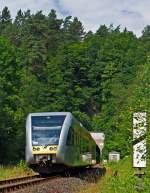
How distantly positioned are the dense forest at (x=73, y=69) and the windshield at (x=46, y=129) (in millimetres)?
43009

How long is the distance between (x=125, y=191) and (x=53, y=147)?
1499 centimetres

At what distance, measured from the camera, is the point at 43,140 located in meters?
26.7

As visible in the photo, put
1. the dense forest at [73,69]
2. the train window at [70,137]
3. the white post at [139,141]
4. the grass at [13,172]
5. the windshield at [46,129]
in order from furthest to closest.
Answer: the dense forest at [73,69] → the grass at [13,172] → the train window at [70,137] → the windshield at [46,129] → the white post at [139,141]

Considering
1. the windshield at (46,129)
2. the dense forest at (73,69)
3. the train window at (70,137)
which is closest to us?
the windshield at (46,129)

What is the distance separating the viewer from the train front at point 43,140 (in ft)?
86.8

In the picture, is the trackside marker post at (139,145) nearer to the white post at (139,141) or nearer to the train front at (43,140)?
the white post at (139,141)

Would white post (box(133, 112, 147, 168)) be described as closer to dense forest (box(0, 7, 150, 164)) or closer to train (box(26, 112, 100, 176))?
train (box(26, 112, 100, 176))

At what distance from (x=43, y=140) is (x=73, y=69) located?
329ft

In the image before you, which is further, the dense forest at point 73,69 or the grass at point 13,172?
the dense forest at point 73,69

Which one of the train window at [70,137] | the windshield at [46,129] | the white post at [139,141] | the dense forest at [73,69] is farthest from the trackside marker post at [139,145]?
the dense forest at [73,69]

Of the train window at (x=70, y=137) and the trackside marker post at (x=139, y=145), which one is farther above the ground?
the train window at (x=70, y=137)

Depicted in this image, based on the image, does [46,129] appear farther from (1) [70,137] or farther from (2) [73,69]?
(2) [73,69]

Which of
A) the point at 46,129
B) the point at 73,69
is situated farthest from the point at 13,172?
the point at 73,69

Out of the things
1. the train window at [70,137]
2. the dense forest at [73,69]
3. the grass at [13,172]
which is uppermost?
the dense forest at [73,69]
